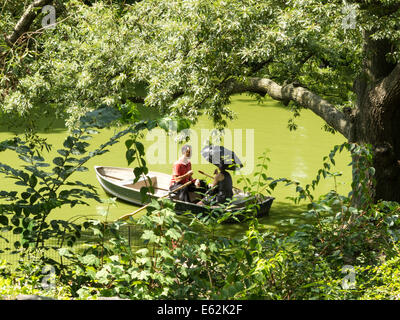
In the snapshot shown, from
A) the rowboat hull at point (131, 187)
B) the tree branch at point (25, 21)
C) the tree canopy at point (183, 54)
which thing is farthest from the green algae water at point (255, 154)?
the tree branch at point (25, 21)

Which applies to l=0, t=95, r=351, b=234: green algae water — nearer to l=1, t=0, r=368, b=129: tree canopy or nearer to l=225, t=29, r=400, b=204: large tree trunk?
l=1, t=0, r=368, b=129: tree canopy

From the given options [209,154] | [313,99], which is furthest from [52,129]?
[313,99]

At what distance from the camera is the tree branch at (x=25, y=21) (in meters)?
5.54

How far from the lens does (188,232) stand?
3373mm

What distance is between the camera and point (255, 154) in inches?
619

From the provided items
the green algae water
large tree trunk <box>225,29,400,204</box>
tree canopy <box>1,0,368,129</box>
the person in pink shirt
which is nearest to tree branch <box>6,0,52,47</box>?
tree canopy <box>1,0,368,129</box>

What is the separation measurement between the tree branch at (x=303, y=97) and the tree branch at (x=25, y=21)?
3478mm

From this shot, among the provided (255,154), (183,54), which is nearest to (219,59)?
(183,54)

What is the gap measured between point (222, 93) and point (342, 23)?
2.19 m

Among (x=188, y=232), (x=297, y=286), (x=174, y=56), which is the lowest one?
(x=297, y=286)

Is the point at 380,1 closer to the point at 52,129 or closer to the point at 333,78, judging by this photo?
the point at 333,78

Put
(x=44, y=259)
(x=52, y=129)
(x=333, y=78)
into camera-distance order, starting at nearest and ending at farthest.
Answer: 1. (x=44, y=259)
2. (x=333, y=78)
3. (x=52, y=129)

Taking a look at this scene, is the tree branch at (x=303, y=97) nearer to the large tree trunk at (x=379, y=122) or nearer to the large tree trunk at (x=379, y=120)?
the large tree trunk at (x=379, y=120)

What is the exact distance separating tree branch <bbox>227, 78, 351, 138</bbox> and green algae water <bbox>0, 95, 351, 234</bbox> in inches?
103
